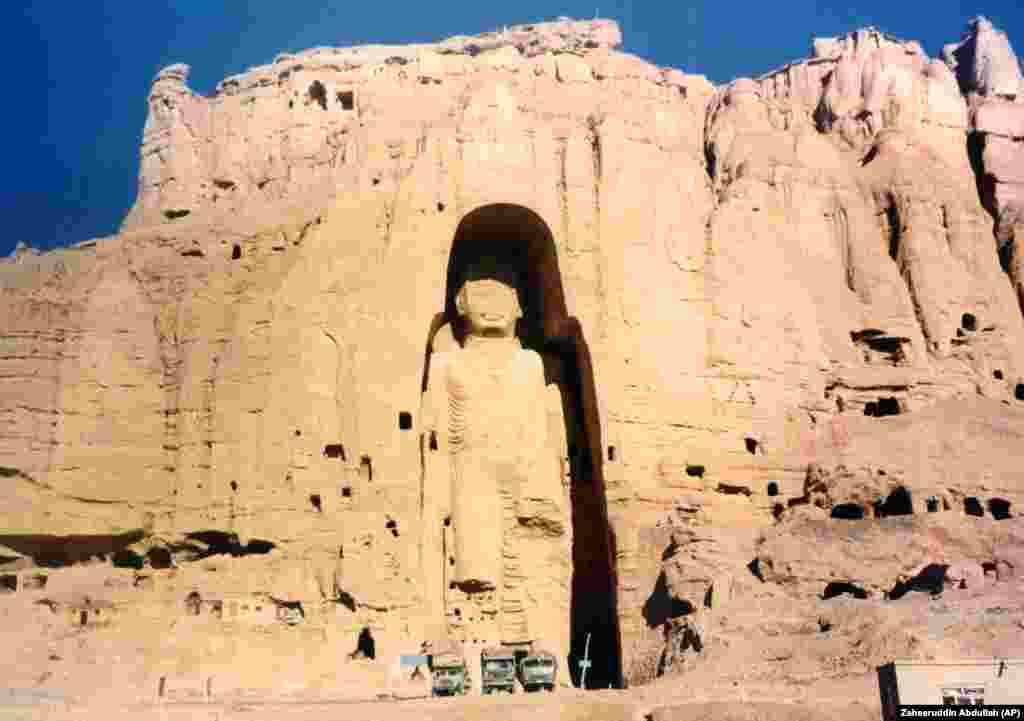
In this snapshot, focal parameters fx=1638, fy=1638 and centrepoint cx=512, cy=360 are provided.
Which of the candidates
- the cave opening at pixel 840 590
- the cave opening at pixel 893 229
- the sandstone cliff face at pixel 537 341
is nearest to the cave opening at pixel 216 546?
the sandstone cliff face at pixel 537 341

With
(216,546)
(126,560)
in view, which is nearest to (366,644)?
(216,546)

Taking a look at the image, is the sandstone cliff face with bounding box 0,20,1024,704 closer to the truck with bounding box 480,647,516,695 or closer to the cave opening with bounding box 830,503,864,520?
the cave opening with bounding box 830,503,864,520

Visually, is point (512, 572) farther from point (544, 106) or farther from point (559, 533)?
point (544, 106)

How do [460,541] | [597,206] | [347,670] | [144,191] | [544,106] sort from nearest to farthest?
[347,670]
[460,541]
[597,206]
[544,106]
[144,191]

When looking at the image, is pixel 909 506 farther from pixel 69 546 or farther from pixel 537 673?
pixel 69 546

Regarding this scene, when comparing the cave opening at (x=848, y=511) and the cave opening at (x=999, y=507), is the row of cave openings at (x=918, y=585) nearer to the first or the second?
the cave opening at (x=999, y=507)

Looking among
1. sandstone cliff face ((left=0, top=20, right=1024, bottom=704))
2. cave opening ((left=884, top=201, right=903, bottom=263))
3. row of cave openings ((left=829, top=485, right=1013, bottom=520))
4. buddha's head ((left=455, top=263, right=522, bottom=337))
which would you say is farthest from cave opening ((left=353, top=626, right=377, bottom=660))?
cave opening ((left=884, top=201, right=903, bottom=263))

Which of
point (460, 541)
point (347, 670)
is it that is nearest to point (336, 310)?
point (460, 541)
